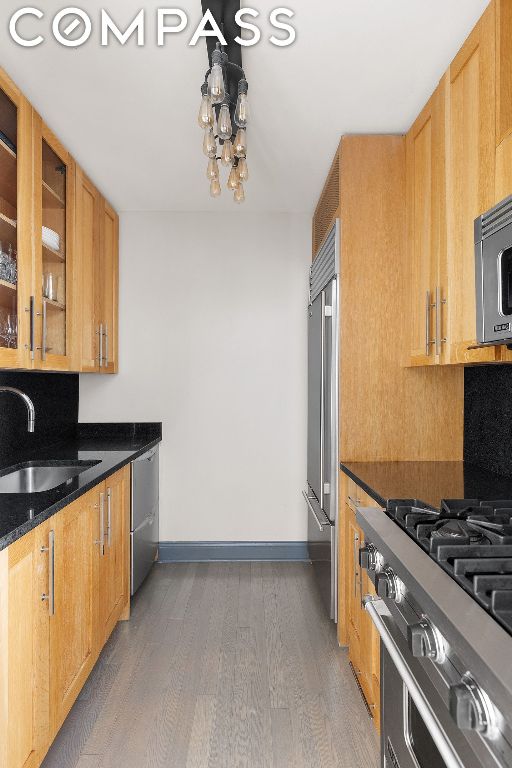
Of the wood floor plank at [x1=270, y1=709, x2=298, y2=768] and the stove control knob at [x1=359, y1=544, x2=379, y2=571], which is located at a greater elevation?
the stove control knob at [x1=359, y1=544, x2=379, y2=571]

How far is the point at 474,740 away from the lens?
2.83ft

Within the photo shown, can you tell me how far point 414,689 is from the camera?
1.15 meters

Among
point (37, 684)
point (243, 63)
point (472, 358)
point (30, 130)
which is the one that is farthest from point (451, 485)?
point (30, 130)

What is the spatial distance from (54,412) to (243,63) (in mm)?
2373

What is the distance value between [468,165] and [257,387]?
2.39m

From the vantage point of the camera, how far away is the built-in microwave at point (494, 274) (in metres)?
1.53

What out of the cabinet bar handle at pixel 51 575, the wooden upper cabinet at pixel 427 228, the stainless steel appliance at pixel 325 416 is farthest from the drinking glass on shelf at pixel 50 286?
the wooden upper cabinet at pixel 427 228

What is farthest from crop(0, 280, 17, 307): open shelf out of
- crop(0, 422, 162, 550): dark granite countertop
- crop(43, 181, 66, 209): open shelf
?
crop(0, 422, 162, 550): dark granite countertop

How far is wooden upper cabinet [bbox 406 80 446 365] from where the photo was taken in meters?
2.28

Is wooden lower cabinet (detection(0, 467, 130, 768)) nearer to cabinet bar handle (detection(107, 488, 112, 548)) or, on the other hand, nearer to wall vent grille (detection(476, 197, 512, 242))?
cabinet bar handle (detection(107, 488, 112, 548))

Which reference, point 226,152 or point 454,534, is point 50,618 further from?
point 226,152

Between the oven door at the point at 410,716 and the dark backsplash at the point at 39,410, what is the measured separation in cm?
207

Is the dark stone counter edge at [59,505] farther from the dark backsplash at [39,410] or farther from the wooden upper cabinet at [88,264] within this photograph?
the wooden upper cabinet at [88,264]

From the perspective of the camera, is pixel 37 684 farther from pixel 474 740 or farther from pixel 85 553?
pixel 474 740
